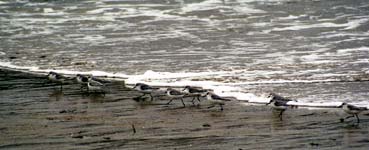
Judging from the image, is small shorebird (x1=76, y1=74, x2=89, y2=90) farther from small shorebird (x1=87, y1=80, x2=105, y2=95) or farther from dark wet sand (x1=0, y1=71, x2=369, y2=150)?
dark wet sand (x1=0, y1=71, x2=369, y2=150)

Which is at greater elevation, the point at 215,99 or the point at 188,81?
the point at 215,99

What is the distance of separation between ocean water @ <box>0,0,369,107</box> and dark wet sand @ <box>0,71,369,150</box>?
99 cm

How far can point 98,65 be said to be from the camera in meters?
12.9

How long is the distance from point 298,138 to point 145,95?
3179 millimetres

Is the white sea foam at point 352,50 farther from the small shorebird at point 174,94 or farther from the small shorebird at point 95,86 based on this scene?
the small shorebird at point 95,86

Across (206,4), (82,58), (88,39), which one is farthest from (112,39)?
(206,4)

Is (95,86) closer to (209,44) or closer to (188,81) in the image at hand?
(188,81)

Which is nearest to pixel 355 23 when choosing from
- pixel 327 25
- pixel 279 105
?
pixel 327 25

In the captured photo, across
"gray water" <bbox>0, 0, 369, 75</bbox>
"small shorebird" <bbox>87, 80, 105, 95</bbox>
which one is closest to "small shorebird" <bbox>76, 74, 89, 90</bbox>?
"small shorebird" <bbox>87, 80, 105, 95</bbox>

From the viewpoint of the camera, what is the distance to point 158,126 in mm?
7504

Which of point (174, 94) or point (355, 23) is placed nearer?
point (174, 94)

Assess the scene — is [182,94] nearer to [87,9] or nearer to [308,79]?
[308,79]

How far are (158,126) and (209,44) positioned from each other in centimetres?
821

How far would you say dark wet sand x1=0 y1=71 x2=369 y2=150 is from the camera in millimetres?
6641
